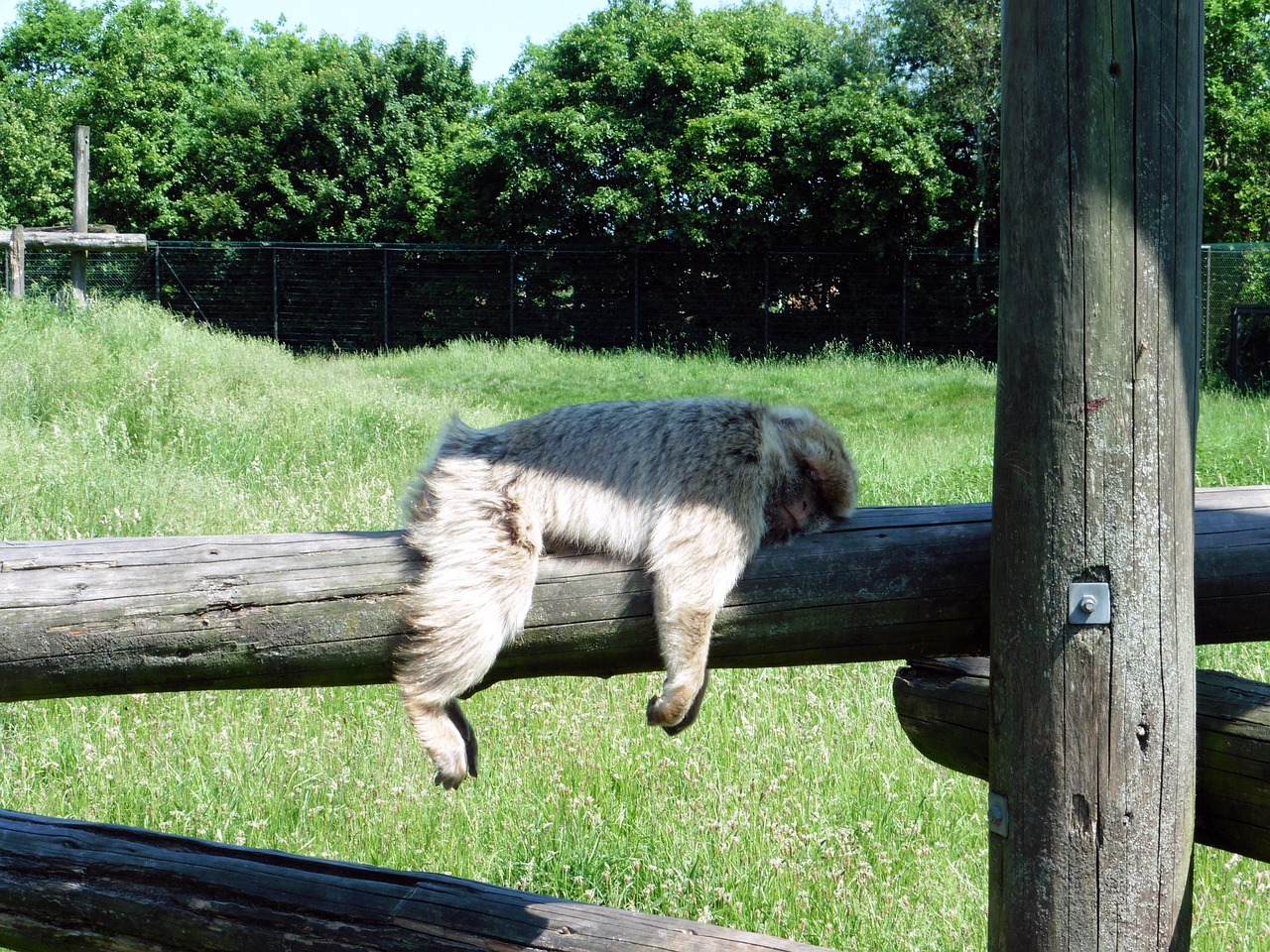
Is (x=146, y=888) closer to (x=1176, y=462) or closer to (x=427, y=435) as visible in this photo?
(x=1176, y=462)

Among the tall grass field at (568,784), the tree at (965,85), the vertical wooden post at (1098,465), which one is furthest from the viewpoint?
the tree at (965,85)

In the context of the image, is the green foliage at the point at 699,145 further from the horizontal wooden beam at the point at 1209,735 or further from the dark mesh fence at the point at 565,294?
the horizontal wooden beam at the point at 1209,735

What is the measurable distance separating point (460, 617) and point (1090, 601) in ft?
3.95

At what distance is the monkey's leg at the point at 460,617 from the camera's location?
2277 mm

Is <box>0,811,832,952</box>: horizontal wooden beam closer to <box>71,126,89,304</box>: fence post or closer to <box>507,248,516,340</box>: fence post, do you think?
<box>71,126,89,304</box>: fence post

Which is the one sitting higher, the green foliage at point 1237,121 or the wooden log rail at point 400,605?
the green foliage at point 1237,121

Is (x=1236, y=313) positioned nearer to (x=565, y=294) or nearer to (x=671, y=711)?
(x=565, y=294)

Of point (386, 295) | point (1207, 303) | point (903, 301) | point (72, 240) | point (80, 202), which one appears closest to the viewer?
point (72, 240)

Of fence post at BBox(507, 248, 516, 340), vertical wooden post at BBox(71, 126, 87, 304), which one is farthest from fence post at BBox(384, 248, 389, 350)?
vertical wooden post at BBox(71, 126, 87, 304)

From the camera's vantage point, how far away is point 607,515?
2537 mm

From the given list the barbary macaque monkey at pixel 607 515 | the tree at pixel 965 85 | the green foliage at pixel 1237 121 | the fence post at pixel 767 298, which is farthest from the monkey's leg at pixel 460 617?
the green foliage at pixel 1237 121

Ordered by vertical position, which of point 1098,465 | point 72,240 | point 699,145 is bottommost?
point 1098,465

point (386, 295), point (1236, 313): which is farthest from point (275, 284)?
point (1236, 313)

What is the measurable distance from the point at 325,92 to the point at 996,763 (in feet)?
111
